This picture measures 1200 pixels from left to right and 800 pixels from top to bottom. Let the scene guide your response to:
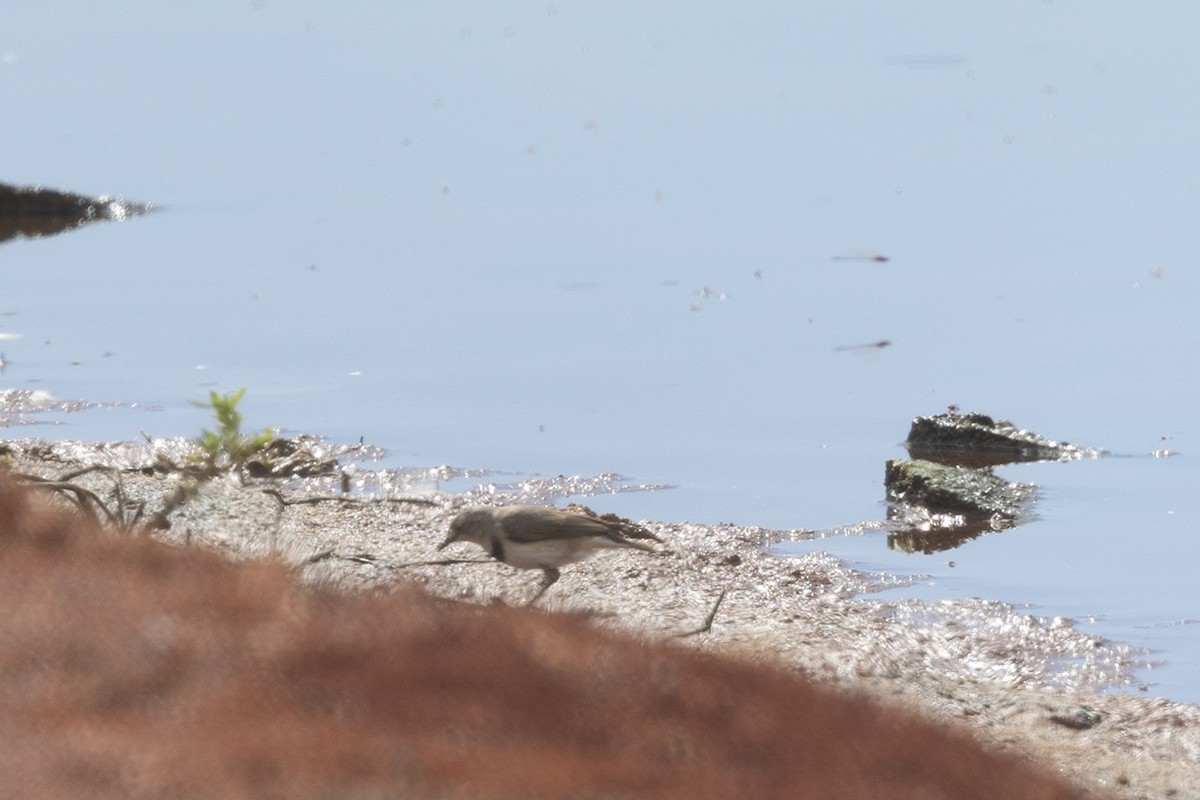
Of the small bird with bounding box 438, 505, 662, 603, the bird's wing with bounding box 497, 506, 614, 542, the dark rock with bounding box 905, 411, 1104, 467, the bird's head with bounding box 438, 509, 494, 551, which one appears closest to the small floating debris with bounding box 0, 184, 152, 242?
the dark rock with bounding box 905, 411, 1104, 467

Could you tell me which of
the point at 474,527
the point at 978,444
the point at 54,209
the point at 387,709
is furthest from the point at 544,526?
the point at 54,209

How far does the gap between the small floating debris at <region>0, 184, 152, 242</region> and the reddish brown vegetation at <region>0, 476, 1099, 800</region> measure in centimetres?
2511

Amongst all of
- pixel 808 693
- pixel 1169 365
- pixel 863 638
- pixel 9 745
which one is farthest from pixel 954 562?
pixel 9 745

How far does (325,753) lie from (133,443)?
11117 mm

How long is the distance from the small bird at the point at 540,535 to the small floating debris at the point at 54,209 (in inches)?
819

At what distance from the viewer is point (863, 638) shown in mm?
8547

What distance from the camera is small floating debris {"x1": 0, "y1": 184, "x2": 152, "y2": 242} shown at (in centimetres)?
2717

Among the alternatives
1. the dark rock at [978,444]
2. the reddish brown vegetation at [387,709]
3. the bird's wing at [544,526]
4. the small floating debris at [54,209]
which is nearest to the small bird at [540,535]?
the bird's wing at [544,526]

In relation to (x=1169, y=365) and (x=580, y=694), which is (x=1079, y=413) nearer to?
(x=1169, y=365)

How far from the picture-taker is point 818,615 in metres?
8.86

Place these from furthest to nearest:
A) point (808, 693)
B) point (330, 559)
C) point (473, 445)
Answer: point (473, 445) → point (330, 559) → point (808, 693)

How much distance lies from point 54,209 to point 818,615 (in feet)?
70.4

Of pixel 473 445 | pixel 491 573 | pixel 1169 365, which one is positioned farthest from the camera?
pixel 1169 365

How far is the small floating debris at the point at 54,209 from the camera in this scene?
27172mm
